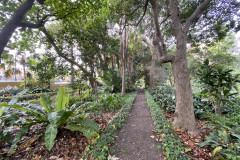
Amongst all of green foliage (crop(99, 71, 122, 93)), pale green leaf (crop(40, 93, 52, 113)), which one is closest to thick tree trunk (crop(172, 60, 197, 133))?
pale green leaf (crop(40, 93, 52, 113))

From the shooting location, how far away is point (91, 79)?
3.62 metres

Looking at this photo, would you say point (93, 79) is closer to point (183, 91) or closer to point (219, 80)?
point (183, 91)

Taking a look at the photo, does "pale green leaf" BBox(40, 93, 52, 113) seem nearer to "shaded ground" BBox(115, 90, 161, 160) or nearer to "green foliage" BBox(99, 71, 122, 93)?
"shaded ground" BBox(115, 90, 161, 160)

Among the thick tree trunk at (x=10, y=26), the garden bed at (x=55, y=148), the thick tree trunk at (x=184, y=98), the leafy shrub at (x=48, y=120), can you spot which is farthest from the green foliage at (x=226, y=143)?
the thick tree trunk at (x=10, y=26)

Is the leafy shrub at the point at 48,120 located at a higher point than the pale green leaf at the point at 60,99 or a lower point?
lower

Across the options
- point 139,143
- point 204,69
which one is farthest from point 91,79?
point 204,69

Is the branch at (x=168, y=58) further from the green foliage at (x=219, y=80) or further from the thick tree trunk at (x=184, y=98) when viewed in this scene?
the green foliage at (x=219, y=80)

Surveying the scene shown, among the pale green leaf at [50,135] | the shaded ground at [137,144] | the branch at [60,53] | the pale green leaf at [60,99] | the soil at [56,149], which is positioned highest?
the branch at [60,53]

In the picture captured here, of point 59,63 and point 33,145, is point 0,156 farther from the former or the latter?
point 59,63

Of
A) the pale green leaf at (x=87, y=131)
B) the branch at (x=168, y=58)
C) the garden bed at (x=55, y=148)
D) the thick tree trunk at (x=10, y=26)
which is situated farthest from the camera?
the branch at (x=168, y=58)

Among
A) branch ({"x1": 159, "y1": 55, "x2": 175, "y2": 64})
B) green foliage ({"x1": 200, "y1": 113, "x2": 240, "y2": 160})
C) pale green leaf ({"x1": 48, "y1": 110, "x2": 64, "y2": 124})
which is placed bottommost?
green foliage ({"x1": 200, "y1": 113, "x2": 240, "y2": 160})

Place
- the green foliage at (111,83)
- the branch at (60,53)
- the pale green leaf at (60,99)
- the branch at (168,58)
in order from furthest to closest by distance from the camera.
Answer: the green foliage at (111,83) → the branch at (60,53) → the branch at (168,58) → the pale green leaf at (60,99)

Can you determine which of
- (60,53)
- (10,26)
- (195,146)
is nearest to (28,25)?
(10,26)

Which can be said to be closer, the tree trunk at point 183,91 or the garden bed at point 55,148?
the garden bed at point 55,148
